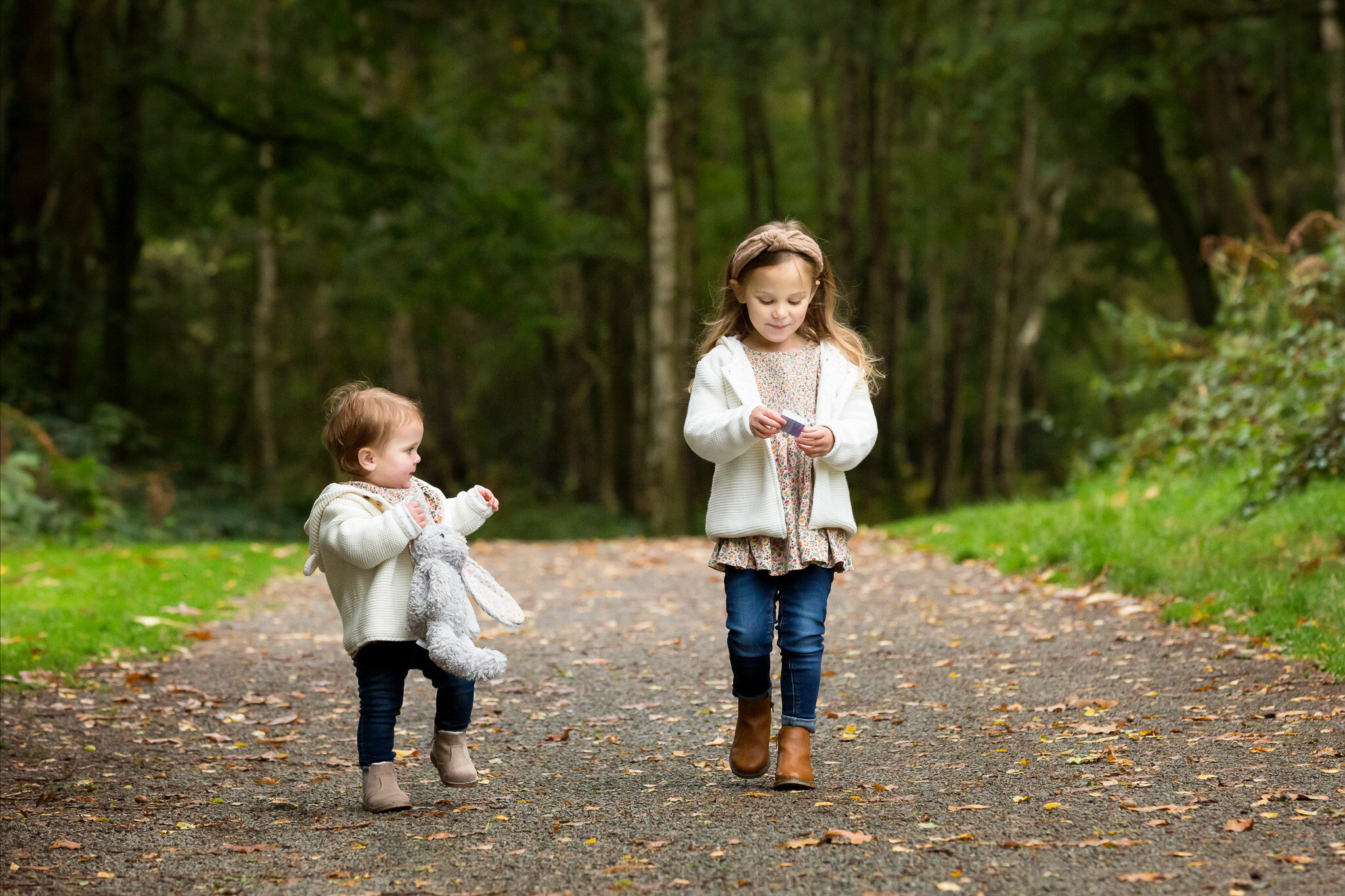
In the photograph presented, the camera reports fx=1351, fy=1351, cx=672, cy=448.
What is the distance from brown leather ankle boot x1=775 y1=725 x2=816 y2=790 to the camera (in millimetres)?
4250

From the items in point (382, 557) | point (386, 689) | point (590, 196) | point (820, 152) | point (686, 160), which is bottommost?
point (386, 689)

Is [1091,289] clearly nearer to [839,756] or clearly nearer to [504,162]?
[504,162]

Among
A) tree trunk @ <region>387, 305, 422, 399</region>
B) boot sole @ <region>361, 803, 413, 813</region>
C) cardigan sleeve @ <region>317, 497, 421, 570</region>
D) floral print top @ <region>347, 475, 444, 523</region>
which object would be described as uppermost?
tree trunk @ <region>387, 305, 422, 399</region>

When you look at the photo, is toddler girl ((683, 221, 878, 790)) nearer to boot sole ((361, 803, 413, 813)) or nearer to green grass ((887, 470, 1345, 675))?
boot sole ((361, 803, 413, 813))

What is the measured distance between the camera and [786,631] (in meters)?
4.43

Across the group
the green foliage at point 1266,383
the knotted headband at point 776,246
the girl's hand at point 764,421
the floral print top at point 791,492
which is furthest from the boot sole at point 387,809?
the green foliage at point 1266,383

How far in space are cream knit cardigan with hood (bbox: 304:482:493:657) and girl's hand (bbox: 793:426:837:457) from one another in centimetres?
99

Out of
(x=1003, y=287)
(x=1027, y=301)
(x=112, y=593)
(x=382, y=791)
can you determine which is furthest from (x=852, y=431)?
(x=1027, y=301)

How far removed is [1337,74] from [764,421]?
44.1ft

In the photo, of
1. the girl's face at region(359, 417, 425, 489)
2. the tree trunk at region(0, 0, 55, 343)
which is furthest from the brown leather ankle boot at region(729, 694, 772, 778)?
the tree trunk at region(0, 0, 55, 343)

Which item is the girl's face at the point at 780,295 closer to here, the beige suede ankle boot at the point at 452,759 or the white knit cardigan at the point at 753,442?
the white knit cardigan at the point at 753,442

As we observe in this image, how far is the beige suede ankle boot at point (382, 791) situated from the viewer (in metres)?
4.13

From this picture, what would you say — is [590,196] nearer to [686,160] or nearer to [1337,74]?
[686,160]

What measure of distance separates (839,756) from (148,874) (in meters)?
2.32
